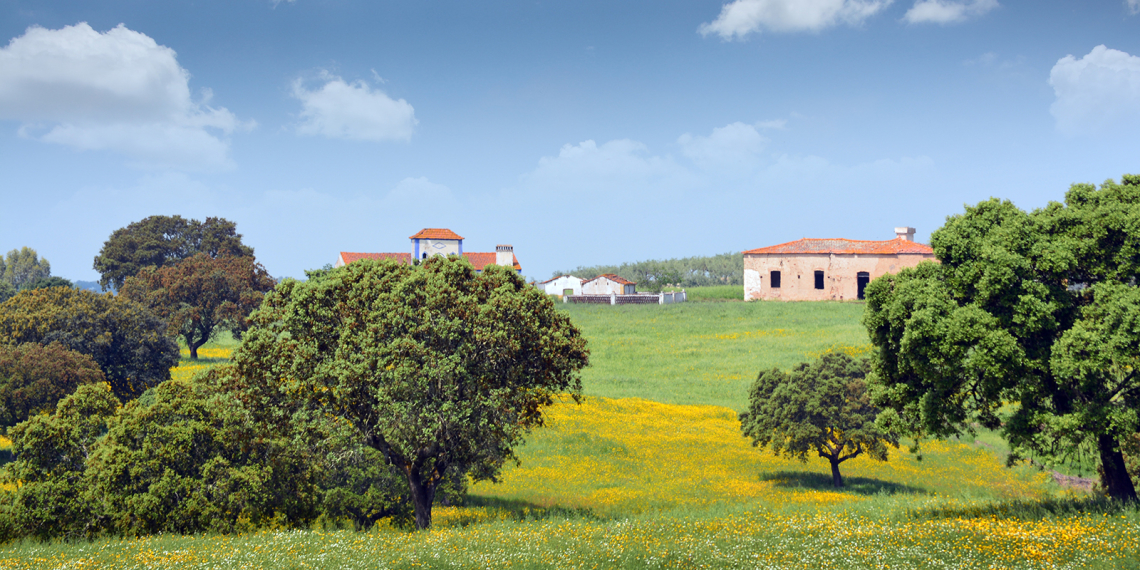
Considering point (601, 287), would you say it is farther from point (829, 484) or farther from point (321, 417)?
point (321, 417)

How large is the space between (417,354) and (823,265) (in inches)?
3207

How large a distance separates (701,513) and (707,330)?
5757 cm

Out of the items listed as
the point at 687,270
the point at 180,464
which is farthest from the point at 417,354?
the point at 687,270

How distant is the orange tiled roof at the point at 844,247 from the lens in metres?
91.0

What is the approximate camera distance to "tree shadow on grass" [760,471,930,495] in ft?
109

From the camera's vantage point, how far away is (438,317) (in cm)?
2142

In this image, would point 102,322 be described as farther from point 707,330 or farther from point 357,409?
point 707,330

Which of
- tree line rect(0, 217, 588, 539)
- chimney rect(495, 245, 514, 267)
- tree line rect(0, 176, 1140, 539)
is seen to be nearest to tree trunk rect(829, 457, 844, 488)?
tree line rect(0, 176, 1140, 539)

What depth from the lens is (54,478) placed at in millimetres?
20781

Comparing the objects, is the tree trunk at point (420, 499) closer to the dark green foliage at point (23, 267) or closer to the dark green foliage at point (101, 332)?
the dark green foliage at point (101, 332)

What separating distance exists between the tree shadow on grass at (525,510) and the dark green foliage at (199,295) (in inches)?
1913

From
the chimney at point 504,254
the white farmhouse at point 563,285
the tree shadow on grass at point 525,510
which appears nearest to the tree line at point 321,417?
the tree shadow on grass at point 525,510

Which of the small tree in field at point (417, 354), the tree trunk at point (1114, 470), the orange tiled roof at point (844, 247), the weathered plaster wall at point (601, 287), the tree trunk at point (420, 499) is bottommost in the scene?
the tree trunk at point (420, 499)

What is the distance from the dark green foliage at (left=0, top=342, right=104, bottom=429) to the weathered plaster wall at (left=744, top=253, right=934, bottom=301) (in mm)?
77324
